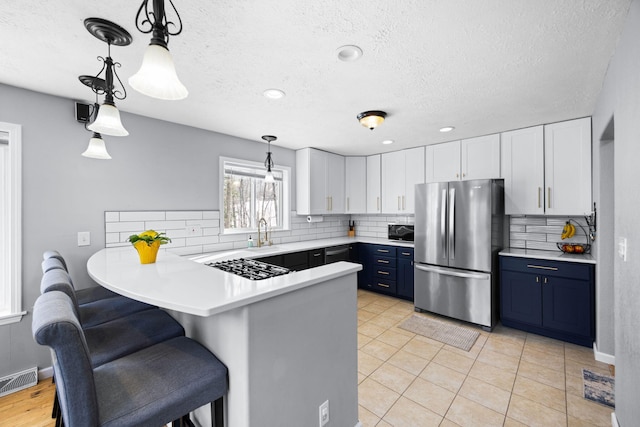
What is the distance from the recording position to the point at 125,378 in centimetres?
113

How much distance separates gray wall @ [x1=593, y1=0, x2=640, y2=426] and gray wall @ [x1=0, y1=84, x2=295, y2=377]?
11.6 ft

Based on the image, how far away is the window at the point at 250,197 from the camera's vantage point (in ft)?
12.0

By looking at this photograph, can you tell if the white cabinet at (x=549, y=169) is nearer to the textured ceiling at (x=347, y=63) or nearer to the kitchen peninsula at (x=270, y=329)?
the textured ceiling at (x=347, y=63)

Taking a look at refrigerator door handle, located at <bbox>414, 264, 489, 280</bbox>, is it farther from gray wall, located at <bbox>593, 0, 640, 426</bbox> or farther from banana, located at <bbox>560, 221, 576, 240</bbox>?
gray wall, located at <bbox>593, 0, 640, 426</bbox>

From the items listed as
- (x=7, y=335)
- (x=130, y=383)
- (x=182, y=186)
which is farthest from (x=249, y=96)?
(x=7, y=335)

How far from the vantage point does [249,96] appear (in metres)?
2.40

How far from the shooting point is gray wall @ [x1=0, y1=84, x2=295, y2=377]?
224 centimetres

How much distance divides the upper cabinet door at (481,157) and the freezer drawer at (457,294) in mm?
1310

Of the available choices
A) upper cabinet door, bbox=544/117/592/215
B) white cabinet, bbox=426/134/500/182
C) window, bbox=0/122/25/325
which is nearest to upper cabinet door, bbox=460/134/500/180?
white cabinet, bbox=426/134/500/182

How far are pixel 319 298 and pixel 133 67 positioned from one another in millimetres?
1986

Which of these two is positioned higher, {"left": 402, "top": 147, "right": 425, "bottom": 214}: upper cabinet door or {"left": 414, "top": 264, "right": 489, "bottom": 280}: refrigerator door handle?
{"left": 402, "top": 147, "right": 425, "bottom": 214}: upper cabinet door

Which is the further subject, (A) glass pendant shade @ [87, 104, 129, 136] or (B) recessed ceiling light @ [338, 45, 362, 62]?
(B) recessed ceiling light @ [338, 45, 362, 62]

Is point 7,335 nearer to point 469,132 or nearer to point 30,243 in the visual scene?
point 30,243

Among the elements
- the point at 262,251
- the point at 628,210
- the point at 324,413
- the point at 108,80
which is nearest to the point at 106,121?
the point at 108,80
